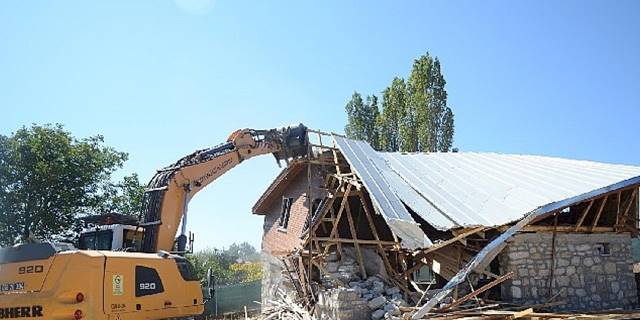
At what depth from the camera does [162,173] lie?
10953mm

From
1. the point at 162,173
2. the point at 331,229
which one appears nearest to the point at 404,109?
the point at 331,229

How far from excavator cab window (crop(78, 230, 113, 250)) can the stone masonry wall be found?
904 cm

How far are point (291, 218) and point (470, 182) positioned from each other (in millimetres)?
6439

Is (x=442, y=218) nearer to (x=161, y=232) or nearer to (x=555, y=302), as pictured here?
(x=555, y=302)

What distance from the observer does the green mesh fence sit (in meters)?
22.9

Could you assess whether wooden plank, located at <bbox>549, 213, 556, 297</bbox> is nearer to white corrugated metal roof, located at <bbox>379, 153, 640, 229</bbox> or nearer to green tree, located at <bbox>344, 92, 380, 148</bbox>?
white corrugated metal roof, located at <bbox>379, 153, 640, 229</bbox>

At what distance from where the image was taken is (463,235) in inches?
492

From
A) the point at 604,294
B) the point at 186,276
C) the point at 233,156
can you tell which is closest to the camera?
the point at 186,276

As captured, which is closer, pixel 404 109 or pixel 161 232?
pixel 161 232

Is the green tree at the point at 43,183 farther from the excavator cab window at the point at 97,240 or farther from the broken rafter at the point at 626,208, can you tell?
the broken rafter at the point at 626,208

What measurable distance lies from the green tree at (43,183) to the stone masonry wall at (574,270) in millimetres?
18697

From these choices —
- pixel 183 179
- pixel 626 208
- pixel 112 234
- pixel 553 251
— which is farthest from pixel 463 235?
pixel 112 234

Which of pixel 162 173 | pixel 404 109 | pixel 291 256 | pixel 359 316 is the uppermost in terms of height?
pixel 404 109

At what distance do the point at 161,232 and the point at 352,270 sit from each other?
671 cm
